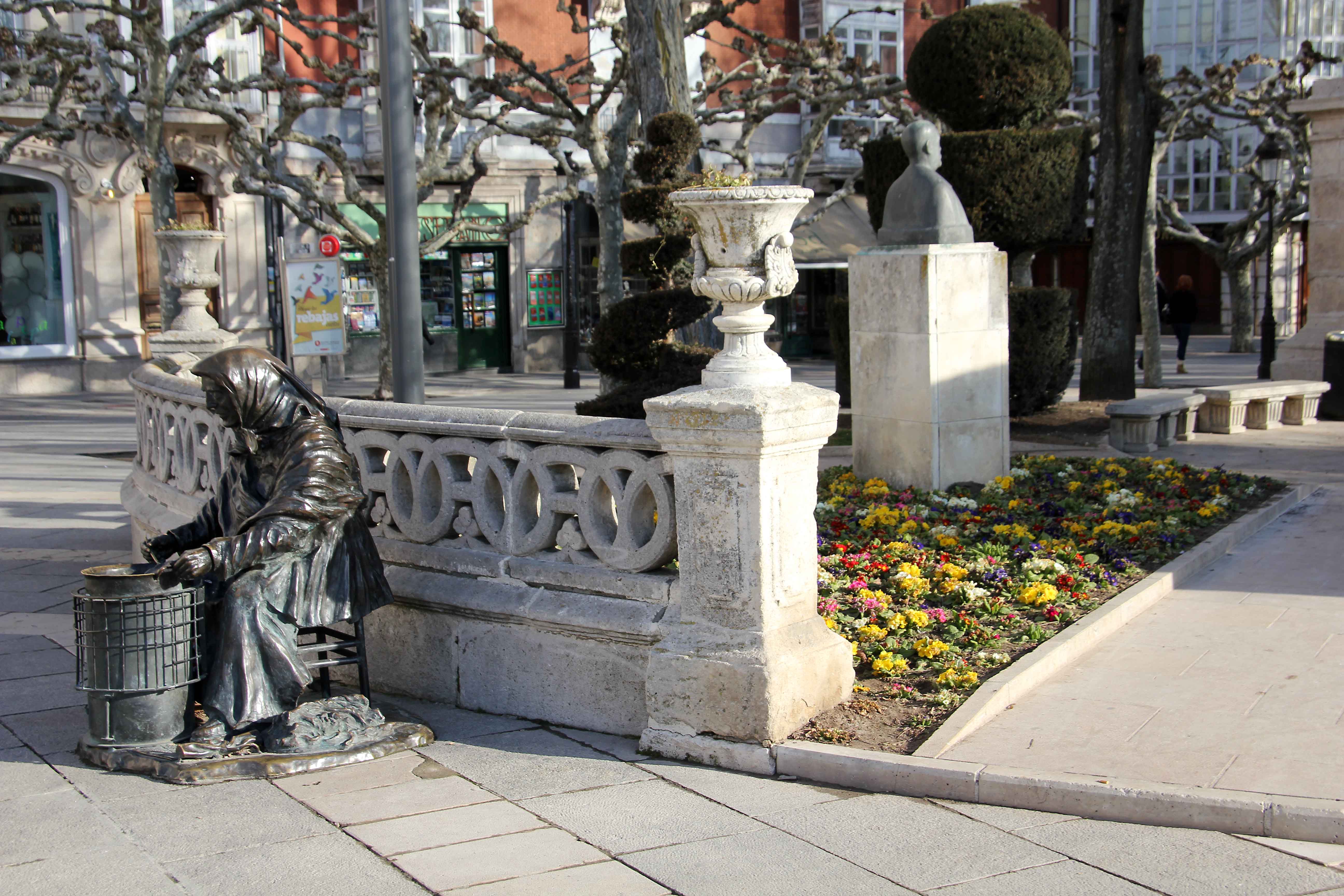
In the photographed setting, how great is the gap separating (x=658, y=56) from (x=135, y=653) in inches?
439

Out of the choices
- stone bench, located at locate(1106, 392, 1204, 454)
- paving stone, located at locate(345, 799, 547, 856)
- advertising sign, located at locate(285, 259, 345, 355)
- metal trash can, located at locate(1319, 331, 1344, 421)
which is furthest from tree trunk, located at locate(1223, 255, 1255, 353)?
paving stone, located at locate(345, 799, 547, 856)

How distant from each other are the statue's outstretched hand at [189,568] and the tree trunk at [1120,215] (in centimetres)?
1275

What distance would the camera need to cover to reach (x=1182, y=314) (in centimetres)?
2458

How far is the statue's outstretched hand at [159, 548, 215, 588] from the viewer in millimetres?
4984

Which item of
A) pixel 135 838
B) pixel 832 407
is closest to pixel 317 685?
pixel 135 838

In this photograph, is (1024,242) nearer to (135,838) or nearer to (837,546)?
(837,546)

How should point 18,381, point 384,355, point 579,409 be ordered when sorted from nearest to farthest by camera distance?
point 579,409, point 384,355, point 18,381

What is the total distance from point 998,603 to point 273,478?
3.38 metres

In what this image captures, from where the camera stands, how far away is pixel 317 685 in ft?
20.3

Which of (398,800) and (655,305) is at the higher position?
(655,305)

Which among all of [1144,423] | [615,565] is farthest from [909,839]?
[1144,423]

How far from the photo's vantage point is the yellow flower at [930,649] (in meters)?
5.73

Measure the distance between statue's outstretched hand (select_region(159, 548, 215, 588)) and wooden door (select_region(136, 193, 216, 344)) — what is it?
19.8 metres

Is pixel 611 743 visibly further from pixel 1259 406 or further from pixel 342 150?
pixel 342 150
